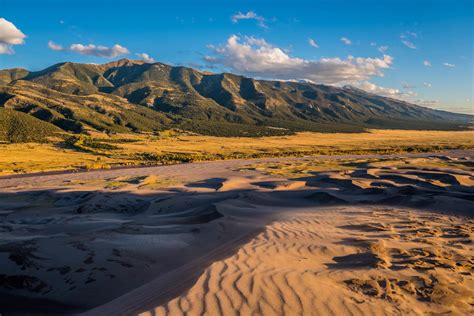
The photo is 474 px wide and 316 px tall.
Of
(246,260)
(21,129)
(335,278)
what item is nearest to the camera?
(335,278)

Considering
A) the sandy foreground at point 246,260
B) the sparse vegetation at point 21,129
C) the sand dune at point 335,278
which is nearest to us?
the sand dune at point 335,278

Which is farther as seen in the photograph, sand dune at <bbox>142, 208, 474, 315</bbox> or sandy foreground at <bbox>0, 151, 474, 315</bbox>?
sandy foreground at <bbox>0, 151, 474, 315</bbox>

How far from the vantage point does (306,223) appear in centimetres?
1533

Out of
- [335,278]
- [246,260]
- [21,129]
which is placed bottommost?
[246,260]

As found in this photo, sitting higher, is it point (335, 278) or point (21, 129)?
point (21, 129)

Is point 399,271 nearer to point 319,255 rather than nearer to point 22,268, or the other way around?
point 319,255

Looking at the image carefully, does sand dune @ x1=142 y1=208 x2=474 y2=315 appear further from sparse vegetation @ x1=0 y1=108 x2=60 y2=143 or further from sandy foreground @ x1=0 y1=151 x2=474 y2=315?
sparse vegetation @ x1=0 y1=108 x2=60 y2=143

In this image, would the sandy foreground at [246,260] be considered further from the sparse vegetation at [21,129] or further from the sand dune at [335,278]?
the sparse vegetation at [21,129]

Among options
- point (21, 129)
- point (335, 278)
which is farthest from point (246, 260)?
point (21, 129)

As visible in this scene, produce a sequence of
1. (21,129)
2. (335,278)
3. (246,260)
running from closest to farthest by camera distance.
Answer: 1. (335,278)
2. (246,260)
3. (21,129)

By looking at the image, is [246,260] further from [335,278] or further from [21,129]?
[21,129]

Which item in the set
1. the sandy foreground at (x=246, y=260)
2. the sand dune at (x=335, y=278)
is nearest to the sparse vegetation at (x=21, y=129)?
the sandy foreground at (x=246, y=260)

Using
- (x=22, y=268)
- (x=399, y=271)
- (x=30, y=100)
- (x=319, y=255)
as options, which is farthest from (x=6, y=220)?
(x=30, y=100)

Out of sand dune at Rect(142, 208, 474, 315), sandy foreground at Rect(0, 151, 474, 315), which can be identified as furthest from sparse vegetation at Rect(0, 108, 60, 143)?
sand dune at Rect(142, 208, 474, 315)
